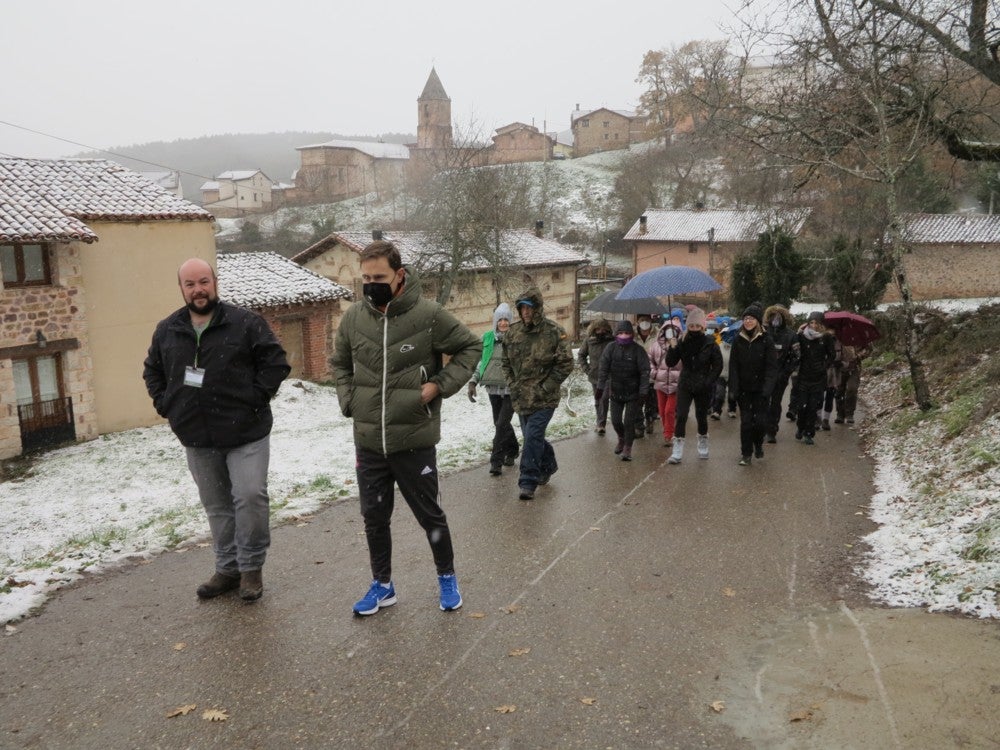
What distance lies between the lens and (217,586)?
5035mm

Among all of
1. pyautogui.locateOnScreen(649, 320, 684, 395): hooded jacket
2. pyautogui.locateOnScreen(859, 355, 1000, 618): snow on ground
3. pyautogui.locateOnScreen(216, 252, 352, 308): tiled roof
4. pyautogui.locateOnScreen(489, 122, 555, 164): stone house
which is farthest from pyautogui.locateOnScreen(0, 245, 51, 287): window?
pyautogui.locateOnScreen(489, 122, 555, 164): stone house

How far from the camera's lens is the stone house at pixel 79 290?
50.1 feet

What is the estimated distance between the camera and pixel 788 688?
3.81 meters

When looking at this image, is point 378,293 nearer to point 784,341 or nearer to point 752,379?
point 752,379

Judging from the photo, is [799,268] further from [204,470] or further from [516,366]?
[204,470]

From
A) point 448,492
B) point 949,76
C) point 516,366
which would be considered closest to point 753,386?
point 516,366

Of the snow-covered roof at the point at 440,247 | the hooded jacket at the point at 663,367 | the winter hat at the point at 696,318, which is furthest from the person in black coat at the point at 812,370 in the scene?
the snow-covered roof at the point at 440,247

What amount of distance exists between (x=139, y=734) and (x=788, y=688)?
3.05 metres

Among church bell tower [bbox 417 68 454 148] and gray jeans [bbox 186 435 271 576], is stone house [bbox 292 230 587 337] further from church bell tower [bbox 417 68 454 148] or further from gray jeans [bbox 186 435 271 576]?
church bell tower [bbox 417 68 454 148]

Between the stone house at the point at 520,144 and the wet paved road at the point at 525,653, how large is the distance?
89.1 m

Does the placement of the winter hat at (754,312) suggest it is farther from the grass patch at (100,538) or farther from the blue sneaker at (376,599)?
the grass patch at (100,538)

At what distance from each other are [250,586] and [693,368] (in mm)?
5629

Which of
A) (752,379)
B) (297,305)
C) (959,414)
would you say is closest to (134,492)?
(752,379)

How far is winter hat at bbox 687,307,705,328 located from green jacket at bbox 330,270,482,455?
16.4ft
